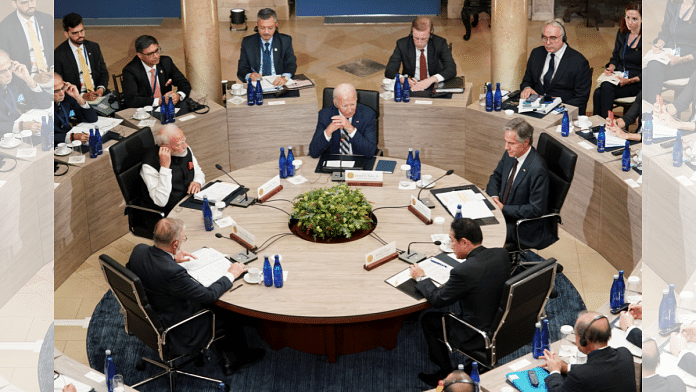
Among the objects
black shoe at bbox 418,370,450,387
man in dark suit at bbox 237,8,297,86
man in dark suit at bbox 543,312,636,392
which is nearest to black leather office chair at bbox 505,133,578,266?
black shoe at bbox 418,370,450,387

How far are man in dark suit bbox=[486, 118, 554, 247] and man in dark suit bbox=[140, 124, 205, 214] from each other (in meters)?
2.37

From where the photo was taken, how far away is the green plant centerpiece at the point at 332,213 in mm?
4852

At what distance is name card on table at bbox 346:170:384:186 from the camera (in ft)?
18.6

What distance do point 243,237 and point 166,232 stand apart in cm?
66

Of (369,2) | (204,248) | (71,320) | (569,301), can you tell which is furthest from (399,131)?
(369,2)

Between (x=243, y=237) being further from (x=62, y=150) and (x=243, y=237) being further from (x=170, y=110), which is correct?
(x=170, y=110)

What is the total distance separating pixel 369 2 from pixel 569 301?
798 cm

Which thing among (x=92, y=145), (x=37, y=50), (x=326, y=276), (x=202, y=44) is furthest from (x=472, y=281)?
(x=202, y=44)

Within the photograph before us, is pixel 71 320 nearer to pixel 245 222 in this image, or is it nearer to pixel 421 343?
pixel 245 222

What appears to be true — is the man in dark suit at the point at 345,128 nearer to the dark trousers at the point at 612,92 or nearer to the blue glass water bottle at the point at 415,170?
the blue glass water bottle at the point at 415,170

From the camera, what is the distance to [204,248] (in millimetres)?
4875

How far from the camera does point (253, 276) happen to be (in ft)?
14.8

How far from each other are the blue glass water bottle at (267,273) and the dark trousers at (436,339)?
1.00 m

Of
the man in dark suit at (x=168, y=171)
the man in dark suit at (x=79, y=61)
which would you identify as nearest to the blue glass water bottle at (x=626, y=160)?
the man in dark suit at (x=168, y=171)
